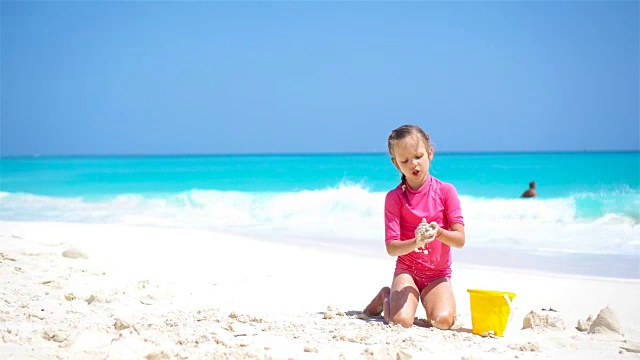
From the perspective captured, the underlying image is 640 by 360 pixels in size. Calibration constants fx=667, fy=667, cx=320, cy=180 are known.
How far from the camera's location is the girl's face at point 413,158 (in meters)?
4.07

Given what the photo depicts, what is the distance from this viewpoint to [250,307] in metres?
4.67

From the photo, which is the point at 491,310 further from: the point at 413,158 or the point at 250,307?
the point at 250,307

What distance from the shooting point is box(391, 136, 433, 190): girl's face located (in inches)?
160

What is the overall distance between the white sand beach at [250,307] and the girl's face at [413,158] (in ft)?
3.08

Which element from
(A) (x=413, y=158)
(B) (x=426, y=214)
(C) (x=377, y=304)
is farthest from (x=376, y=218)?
(A) (x=413, y=158)

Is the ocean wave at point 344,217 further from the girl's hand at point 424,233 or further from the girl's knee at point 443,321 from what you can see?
the girl's hand at point 424,233

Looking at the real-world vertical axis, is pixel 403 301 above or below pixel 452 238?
below

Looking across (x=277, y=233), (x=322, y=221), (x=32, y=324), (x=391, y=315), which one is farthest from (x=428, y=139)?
(x=322, y=221)

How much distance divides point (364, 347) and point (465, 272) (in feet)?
10.4

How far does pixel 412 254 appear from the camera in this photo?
4.37 metres

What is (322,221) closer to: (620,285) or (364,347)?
(620,285)

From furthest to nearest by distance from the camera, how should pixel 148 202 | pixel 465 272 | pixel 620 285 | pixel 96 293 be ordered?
pixel 148 202 → pixel 465 272 → pixel 620 285 → pixel 96 293

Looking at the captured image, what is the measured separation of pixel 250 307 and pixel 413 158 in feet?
5.16

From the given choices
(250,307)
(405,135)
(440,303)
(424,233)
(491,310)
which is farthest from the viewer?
(250,307)
